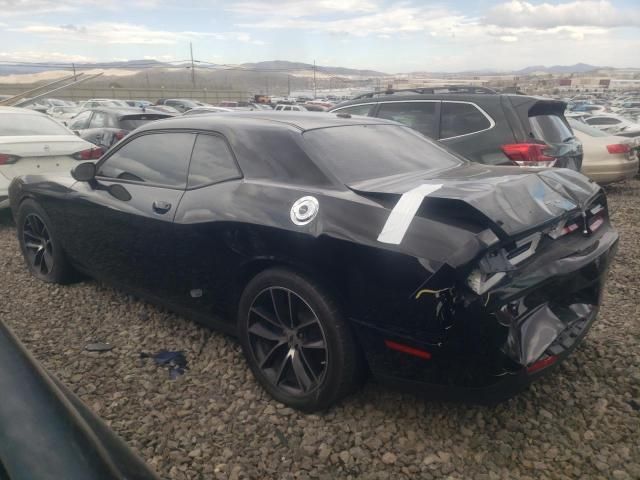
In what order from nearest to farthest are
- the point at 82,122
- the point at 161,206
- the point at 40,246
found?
the point at 161,206, the point at 40,246, the point at 82,122

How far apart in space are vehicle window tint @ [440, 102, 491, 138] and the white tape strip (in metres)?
3.67

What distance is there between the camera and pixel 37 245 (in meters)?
4.42

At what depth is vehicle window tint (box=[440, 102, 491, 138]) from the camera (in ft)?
18.3

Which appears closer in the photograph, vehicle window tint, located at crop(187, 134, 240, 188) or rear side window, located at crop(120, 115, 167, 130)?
vehicle window tint, located at crop(187, 134, 240, 188)

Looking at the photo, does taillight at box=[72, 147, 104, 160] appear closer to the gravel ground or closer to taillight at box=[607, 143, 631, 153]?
the gravel ground

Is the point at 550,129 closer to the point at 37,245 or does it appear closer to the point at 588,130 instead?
the point at 588,130

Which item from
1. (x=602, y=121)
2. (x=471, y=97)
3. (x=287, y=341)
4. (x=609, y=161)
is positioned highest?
(x=471, y=97)

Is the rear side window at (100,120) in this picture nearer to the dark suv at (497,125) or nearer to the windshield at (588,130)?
the dark suv at (497,125)

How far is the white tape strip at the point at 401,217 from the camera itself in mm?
2129

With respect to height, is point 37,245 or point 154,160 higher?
point 154,160

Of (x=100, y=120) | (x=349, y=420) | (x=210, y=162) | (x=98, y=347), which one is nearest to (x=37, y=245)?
(x=98, y=347)

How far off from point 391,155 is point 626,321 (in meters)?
2.04

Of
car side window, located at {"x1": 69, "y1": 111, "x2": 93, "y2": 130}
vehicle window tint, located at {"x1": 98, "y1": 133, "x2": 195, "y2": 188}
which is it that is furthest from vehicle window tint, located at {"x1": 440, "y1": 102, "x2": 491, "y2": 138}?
car side window, located at {"x1": 69, "y1": 111, "x2": 93, "y2": 130}

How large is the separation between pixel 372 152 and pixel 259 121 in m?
0.71
